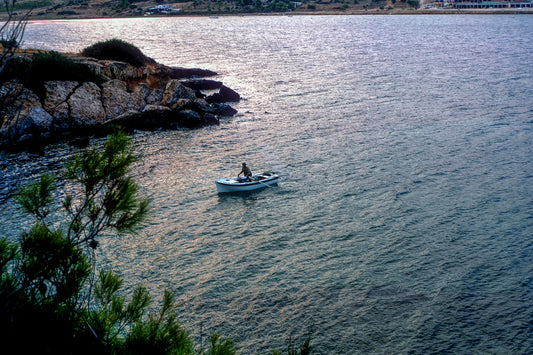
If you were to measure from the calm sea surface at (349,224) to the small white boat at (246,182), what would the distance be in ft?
2.43

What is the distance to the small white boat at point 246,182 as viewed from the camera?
31812 mm

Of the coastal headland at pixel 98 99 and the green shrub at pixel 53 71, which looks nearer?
the coastal headland at pixel 98 99

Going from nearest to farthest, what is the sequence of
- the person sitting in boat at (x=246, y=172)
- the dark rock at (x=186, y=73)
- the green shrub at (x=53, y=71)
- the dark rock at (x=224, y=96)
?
the person sitting in boat at (x=246, y=172)
the green shrub at (x=53, y=71)
the dark rock at (x=224, y=96)
the dark rock at (x=186, y=73)

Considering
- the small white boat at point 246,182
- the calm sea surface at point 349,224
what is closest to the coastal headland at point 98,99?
the calm sea surface at point 349,224

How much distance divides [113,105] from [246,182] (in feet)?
80.2

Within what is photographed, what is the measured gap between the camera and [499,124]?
46031 mm

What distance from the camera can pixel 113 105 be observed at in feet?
160

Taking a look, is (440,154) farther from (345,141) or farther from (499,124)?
(499,124)

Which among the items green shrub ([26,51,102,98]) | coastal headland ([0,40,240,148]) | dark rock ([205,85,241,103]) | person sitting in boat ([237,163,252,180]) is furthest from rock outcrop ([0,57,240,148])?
person sitting in boat ([237,163,252,180])

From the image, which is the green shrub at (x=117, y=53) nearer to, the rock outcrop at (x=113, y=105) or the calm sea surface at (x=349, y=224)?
the rock outcrop at (x=113, y=105)

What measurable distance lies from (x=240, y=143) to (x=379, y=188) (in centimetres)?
1573

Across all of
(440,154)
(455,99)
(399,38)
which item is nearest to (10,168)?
(440,154)

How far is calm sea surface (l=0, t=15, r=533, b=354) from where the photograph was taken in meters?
19.8

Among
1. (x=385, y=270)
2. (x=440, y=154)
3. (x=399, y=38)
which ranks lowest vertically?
(x=385, y=270)
